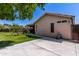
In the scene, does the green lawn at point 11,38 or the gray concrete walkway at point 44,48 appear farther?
the green lawn at point 11,38

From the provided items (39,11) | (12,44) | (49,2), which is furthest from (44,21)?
(12,44)

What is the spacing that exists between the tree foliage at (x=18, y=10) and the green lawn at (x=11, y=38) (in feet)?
2.77

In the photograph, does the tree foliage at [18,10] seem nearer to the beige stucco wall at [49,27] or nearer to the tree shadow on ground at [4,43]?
the beige stucco wall at [49,27]

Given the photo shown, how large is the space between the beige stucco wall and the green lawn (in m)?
0.63

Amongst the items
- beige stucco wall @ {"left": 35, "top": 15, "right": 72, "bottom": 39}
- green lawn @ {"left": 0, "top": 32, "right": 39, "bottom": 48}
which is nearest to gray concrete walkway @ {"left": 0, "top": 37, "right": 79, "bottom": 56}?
green lawn @ {"left": 0, "top": 32, "right": 39, "bottom": 48}

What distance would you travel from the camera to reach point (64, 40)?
8648 mm

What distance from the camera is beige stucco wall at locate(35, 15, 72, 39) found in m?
8.74

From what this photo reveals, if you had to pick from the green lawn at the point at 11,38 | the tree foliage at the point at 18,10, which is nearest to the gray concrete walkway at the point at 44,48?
the green lawn at the point at 11,38

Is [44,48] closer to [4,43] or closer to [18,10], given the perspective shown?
[4,43]

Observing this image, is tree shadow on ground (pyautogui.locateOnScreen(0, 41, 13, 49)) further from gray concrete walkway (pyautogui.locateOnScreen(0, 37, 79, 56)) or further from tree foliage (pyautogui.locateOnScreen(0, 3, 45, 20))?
tree foliage (pyautogui.locateOnScreen(0, 3, 45, 20))

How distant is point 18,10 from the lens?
9.29 metres

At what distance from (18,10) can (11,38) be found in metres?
1.44

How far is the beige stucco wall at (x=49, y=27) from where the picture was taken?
8.74m

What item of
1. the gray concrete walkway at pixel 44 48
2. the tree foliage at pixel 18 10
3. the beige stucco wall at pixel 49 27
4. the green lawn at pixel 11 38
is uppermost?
the tree foliage at pixel 18 10
